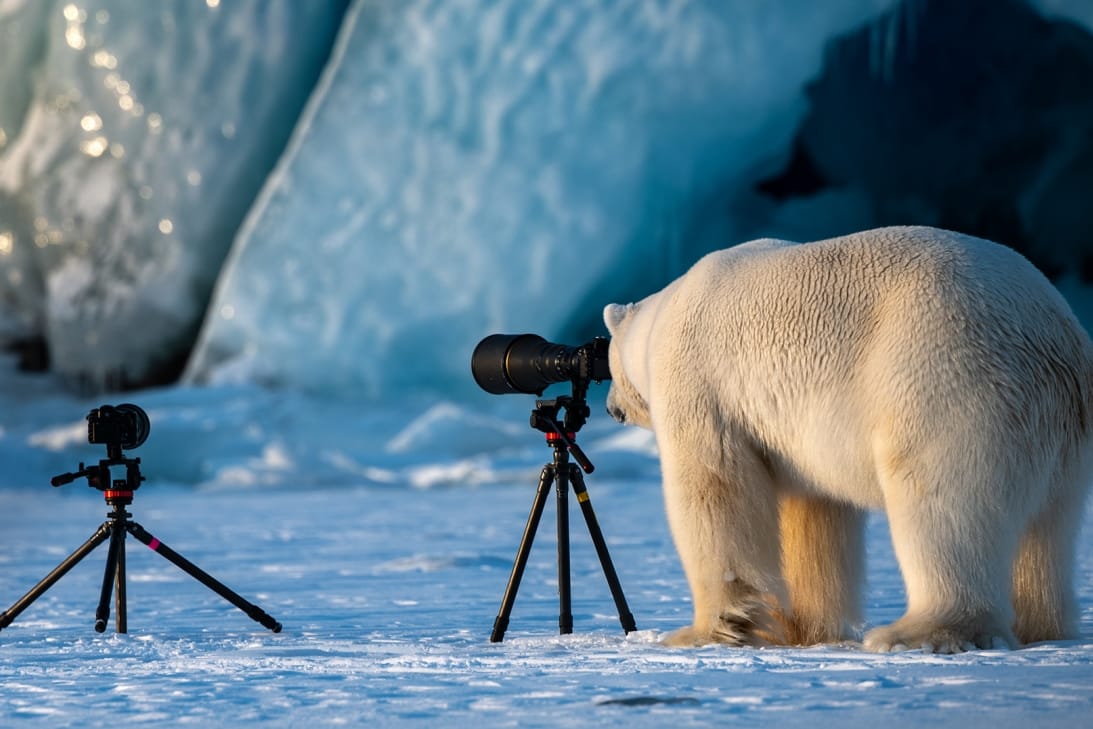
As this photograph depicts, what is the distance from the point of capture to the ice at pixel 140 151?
400 inches

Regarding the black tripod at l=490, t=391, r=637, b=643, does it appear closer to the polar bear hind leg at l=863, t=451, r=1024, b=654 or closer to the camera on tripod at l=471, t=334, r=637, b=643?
the camera on tripod at l=471, t=334, r=637, b=643

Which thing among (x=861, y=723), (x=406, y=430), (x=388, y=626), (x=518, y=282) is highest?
(x=518, y=282)

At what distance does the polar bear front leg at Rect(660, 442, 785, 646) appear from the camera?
256cm

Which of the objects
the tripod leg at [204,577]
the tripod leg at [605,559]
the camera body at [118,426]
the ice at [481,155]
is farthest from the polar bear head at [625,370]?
the ice at [481,155]

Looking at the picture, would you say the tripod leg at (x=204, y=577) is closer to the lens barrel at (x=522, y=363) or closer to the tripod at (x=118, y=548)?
the tripod at (x=118, y=548)

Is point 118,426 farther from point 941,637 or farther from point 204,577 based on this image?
point 941,637

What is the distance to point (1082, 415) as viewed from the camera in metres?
2.45

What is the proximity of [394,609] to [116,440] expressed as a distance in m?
0.88

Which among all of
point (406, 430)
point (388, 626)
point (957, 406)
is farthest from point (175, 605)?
point (406, 430)

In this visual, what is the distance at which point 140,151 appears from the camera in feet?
34.0

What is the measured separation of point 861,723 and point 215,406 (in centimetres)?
796

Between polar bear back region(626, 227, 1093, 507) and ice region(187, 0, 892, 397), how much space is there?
6.70 meters

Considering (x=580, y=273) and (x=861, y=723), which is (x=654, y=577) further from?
(x=580, y=273)

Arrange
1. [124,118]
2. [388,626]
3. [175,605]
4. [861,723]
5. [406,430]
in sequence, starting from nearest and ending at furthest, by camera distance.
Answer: [861,723], [388,626], [175,605], [406,430], [124,118]
